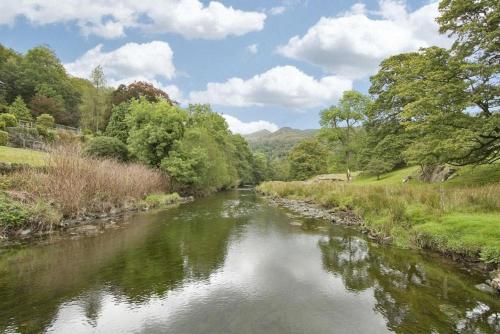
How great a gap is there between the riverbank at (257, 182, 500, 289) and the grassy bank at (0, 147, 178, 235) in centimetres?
1596

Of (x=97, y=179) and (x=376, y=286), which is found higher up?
(x=97, y=179)

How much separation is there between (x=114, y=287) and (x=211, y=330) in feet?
14.2

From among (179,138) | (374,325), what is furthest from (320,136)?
(374,325)

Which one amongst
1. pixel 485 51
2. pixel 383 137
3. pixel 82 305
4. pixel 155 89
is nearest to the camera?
pixel 82 305

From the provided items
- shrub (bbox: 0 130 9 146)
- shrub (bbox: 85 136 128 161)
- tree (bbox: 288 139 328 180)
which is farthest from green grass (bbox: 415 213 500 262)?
tree (bbox: 288 139 328 180)

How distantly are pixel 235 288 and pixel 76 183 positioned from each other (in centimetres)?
1485

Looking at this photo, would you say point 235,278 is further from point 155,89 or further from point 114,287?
point 155,89

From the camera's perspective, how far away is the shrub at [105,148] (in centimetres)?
3900

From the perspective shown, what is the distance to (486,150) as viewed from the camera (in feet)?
62.3

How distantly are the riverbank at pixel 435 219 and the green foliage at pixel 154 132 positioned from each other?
76.6 ft

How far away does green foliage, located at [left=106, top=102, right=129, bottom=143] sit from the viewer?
167 feet

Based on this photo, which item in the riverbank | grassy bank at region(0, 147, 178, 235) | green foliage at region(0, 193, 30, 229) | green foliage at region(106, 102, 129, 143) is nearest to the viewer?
the riverbank

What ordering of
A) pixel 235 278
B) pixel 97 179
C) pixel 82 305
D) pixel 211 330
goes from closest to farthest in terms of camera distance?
pixel 211 330 < pixel 82 305 < pixel 235 278 < pixel 97 179

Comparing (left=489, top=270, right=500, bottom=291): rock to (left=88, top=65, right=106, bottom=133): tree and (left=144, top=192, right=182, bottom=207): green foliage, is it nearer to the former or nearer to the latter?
(left=144, top=192, right=182, bottom=207): green foliage
